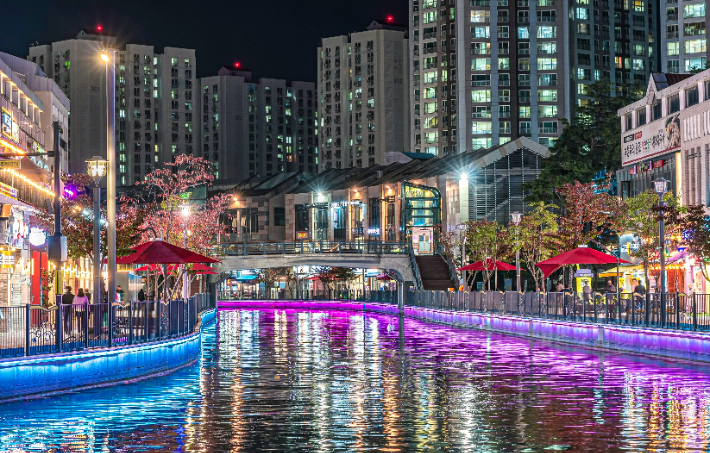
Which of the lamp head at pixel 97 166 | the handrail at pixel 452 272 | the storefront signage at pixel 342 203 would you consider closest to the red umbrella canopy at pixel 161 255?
the lamp head at pixel 97 166

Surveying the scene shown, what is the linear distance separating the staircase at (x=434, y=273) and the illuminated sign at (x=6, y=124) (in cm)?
3888

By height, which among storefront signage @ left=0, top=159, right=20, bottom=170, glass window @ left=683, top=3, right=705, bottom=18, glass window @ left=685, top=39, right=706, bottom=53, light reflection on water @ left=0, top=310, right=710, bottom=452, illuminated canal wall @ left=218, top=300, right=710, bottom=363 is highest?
glass window @ left=683, top=3, right=705, bottom=18

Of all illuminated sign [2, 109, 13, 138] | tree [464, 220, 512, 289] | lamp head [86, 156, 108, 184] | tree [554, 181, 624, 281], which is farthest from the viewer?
tree [464, 220, 512, 289]

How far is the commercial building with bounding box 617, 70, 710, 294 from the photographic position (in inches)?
2309

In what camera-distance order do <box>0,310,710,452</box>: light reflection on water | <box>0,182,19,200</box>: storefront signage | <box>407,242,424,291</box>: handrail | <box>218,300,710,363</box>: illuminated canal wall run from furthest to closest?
<box>407,242,424,291</box>: handrail → <box>0,182,19,200</box>: storefront signage → <box>218,300,710,363</box>: illuminated canal wall → <box>0,310,710,452</box>: light reflection on water

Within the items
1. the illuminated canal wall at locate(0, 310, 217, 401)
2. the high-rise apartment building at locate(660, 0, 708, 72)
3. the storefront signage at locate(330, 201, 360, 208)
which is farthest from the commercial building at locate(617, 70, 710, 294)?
the high-rise apartment building at locate(660, 0, 708, 72)

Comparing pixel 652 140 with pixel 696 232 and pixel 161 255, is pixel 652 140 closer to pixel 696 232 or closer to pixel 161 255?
pixel 696 232

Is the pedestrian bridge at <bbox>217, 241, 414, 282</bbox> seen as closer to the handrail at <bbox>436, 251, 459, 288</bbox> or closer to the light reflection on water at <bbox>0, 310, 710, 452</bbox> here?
the handrail at <bbox>436, 251, 459, 288</bbox>

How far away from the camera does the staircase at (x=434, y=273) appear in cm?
8256

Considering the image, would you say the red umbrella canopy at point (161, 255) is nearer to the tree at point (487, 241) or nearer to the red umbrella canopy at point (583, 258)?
the red umbrella canopy at point (583, 258)

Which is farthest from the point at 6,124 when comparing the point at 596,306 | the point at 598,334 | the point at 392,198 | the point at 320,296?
the point at 392,198

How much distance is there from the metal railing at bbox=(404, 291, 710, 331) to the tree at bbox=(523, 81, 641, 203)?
28.7m

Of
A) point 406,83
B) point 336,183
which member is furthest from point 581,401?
point 406,83

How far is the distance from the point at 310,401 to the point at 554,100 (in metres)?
131
